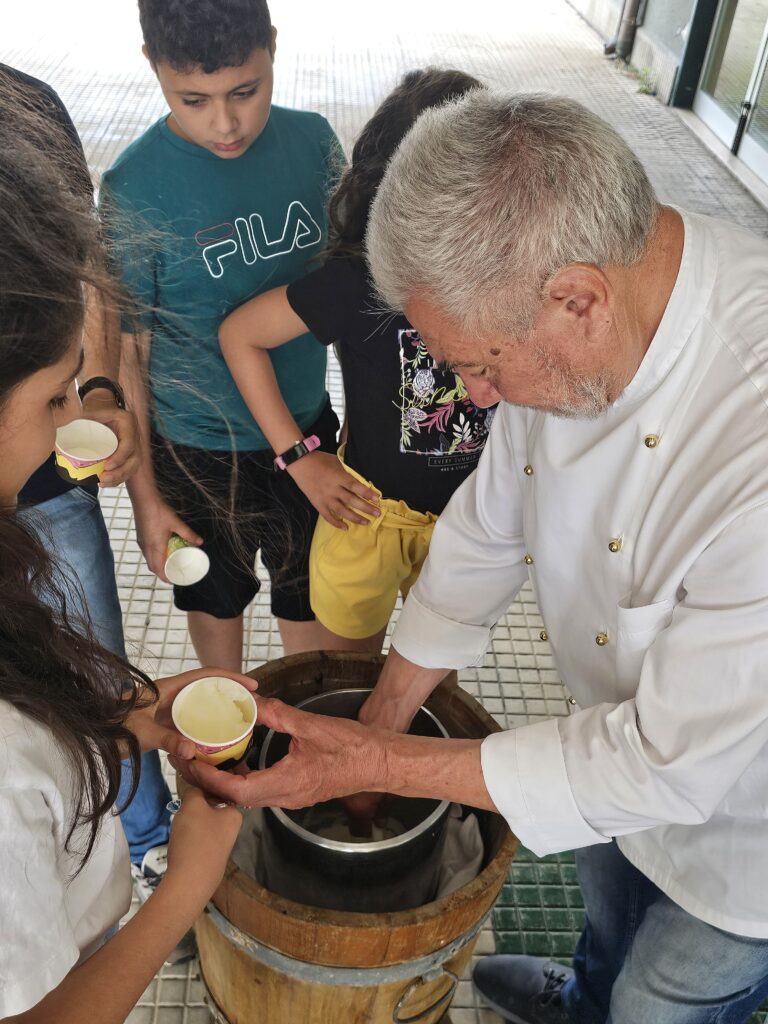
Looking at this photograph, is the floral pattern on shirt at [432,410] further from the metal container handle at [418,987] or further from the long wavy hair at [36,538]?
the metal container handle at [418,987]

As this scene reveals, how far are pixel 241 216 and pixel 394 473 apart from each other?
581 mm

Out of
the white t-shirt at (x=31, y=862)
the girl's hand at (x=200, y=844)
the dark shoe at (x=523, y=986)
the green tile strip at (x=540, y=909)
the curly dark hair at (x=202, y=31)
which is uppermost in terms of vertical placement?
the curly dark hair at (x=202, y=31)

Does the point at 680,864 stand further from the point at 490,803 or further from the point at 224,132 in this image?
the point at 224,132

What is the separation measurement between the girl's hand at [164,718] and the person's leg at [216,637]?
0.70m

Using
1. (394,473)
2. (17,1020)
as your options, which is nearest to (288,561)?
(394,473)

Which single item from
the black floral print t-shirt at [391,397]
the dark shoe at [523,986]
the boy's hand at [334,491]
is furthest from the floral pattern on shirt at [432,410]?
the dark shoe at [523,986]

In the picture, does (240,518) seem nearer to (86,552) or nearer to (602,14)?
(86,552)

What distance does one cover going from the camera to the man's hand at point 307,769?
1101 mm

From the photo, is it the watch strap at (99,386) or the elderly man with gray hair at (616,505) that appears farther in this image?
the watch strap at (99,386)

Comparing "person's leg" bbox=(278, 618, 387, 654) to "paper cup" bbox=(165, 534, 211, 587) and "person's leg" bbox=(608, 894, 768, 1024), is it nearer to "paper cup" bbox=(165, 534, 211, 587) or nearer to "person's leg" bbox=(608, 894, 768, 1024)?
"paper cup" bbox=(165, 534, 211, 587)

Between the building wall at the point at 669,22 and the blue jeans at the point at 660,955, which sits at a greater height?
the building wall at the point at 669,22

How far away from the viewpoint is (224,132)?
5.27 feet

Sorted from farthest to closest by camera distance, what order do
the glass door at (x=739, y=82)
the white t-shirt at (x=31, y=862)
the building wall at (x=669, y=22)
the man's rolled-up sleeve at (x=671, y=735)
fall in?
the building wall at (x=669, y=22) < the glass door at (x=739, y=82) < the man's rolled-up sleeve at (x=671, y=735) < the white t-shirt at (x=31, y=862)

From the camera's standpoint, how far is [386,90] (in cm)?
505
